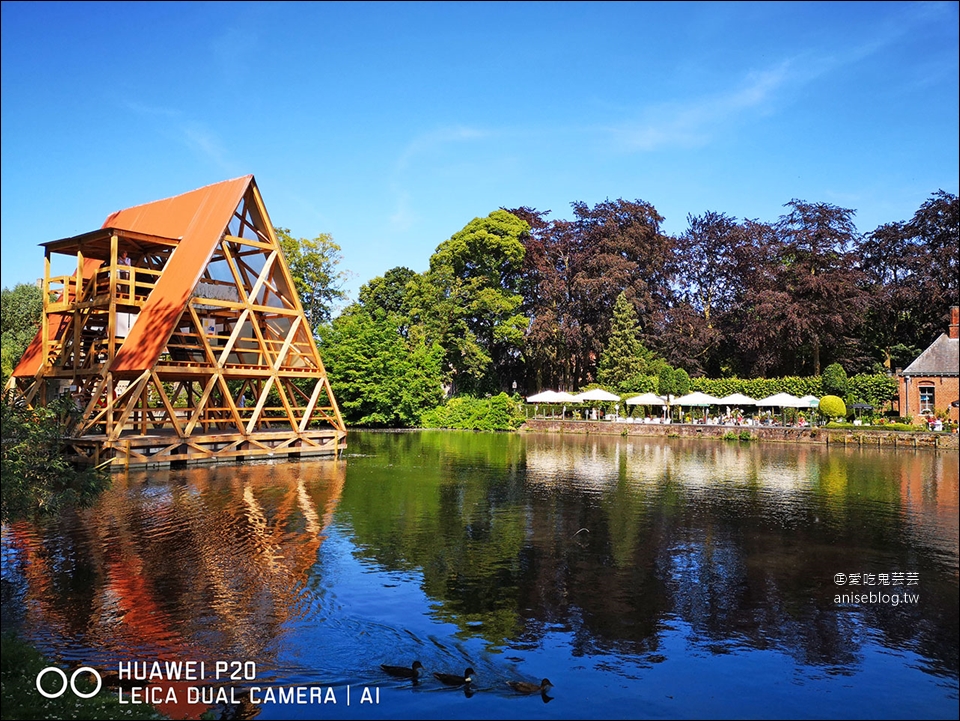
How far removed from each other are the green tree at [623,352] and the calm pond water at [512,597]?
104 ft

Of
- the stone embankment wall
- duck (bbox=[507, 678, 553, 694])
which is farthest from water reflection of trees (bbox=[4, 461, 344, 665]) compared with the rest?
the stone embankment wall

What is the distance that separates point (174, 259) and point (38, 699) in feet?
78.5

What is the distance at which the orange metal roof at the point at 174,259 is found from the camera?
26.9 metres

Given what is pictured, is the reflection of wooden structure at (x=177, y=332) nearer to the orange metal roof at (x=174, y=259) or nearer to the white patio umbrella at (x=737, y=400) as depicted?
the orange metal roof at (x=174, y=259)

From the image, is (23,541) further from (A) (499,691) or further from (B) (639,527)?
(B) (639,527)

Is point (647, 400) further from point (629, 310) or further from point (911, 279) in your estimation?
point (911, 279)

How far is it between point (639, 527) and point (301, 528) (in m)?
7.66

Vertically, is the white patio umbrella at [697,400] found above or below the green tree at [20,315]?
below

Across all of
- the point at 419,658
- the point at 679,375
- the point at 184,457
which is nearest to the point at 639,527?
the point at 419,658

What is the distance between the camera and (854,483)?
24.9 meters

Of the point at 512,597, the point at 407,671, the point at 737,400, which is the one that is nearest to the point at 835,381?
the point at 737,400

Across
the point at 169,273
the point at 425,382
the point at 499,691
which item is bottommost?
the point at 499,691

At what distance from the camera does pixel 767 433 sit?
145ft

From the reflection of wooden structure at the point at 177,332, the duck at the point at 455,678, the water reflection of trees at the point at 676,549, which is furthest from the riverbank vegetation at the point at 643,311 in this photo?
the duck at the point at 455,678
